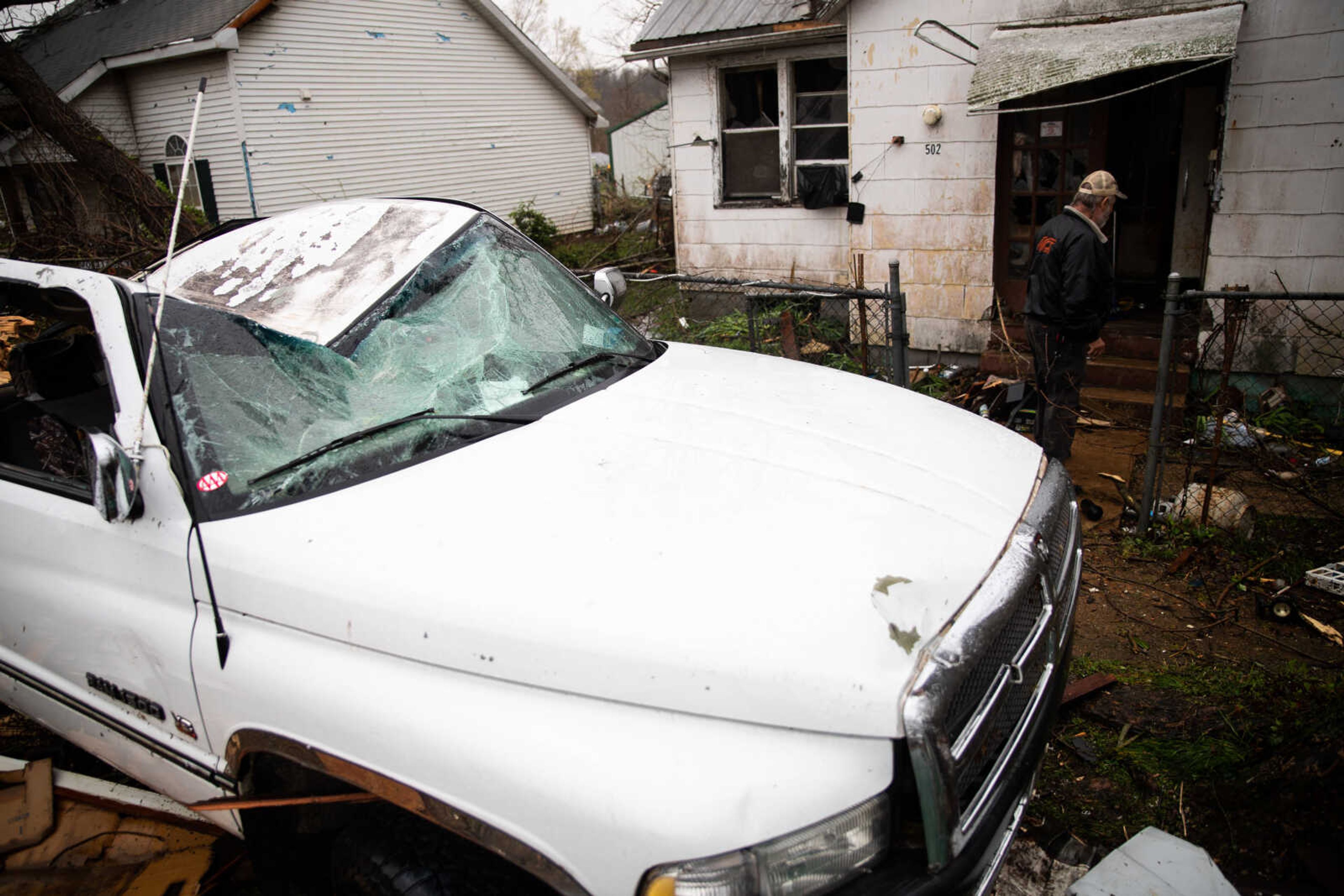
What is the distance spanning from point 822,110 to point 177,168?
1282cm

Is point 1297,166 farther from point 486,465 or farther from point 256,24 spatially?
point 256,24

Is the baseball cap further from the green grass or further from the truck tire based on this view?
the truck tire

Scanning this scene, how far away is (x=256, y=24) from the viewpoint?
1473cm

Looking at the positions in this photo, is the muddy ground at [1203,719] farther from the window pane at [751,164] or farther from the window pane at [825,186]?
the window pane at [751,164]

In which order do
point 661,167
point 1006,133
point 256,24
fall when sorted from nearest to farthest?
point 1006,133
point 256,24
point 661,167

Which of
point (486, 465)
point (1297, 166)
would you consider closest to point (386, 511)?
point (486, 465)

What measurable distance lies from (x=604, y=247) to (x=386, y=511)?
14778 mm

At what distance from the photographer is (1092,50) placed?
21.6 ft

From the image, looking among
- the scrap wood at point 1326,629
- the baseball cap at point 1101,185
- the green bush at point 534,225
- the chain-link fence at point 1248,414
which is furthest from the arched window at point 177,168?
the scrap wood at point 1326,629

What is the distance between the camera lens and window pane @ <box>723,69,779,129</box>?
9.90 metres

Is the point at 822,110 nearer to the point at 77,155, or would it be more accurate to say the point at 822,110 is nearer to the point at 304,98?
the point at 77,155

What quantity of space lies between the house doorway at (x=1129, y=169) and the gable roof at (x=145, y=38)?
12673 mm

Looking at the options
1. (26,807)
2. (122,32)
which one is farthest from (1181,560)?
(122,32)

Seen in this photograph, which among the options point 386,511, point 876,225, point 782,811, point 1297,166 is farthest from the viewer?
point 876,225
